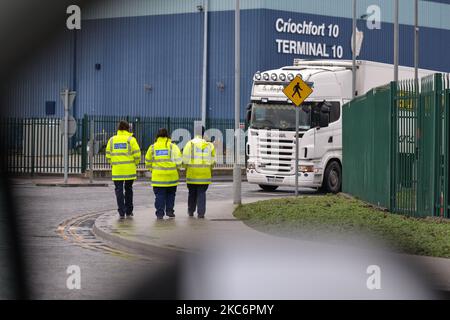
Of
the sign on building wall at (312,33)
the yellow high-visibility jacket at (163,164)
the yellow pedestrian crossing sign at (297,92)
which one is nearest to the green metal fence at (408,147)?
the yellow pedestrian crossing sign at (297,92)

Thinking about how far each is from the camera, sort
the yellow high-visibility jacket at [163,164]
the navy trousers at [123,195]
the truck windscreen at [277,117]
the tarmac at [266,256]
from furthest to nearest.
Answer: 1. the truck windscreen at [277,117]
2. the navy trousers at [123,195]
3. the yellow high-visibility jacket at [163,164]
4. the tarmac at [266,256]

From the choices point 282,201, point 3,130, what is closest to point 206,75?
point 3,130

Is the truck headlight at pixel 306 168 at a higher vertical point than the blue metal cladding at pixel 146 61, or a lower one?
lower

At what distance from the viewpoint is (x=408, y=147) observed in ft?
55.8

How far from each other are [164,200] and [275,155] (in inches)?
483

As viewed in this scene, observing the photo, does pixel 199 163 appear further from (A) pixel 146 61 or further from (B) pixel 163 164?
(A) pixel 146 61

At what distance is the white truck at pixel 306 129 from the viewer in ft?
94.8

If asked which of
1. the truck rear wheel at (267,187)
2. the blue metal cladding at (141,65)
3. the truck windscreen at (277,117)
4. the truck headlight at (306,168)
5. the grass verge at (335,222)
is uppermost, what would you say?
the truck windscreen at (277,117)

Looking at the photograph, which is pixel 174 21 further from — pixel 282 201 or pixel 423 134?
pixel 282 201

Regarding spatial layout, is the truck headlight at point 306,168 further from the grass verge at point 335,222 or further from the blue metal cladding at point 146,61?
the blue metal cladding at point 146,61

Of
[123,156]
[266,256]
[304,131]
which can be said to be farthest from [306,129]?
[266,256]

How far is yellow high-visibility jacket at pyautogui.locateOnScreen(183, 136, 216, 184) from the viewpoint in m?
17.7

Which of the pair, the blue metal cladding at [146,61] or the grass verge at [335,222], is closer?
the blue metal cladding at [146,61]

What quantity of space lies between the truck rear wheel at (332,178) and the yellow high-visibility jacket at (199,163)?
38.7 ft
